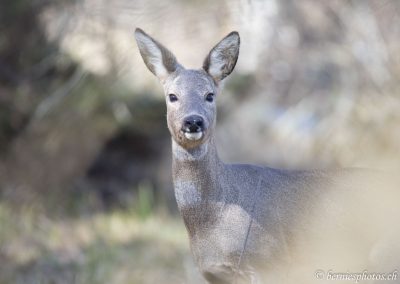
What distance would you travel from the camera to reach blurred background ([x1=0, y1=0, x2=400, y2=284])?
1076 cm

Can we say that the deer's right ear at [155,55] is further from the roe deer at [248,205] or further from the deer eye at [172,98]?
the deer eye at [172,98]

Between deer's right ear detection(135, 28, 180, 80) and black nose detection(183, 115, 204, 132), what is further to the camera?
deer's right ear detection(135, 28, 180, 80)

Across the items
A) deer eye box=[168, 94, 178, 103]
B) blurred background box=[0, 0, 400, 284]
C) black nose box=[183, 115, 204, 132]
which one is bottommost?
black nose box=[183, 115, 204, 132]

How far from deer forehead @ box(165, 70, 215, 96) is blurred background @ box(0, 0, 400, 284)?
2.19m

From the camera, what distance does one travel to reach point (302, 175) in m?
7.18

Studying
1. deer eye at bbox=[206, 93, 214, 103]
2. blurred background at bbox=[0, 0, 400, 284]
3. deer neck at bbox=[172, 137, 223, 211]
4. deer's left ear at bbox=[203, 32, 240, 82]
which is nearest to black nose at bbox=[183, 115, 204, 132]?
deer neck at bbox=[172, 137, 223, 211]

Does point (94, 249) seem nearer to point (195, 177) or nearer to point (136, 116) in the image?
point (136, 116)

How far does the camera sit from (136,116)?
14.0 meters

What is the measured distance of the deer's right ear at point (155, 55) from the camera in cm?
706

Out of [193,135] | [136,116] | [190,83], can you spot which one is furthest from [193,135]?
[136,116]

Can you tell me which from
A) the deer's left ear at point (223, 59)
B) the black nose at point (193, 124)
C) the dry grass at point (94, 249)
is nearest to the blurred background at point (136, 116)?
the dry grass at point (94, 249)

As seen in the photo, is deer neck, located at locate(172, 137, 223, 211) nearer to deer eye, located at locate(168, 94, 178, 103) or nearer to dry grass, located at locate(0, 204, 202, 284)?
deer eye, located at locate(168, 94, 178, 103)

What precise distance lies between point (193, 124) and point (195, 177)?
502mm

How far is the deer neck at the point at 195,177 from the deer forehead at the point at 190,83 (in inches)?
15.1
